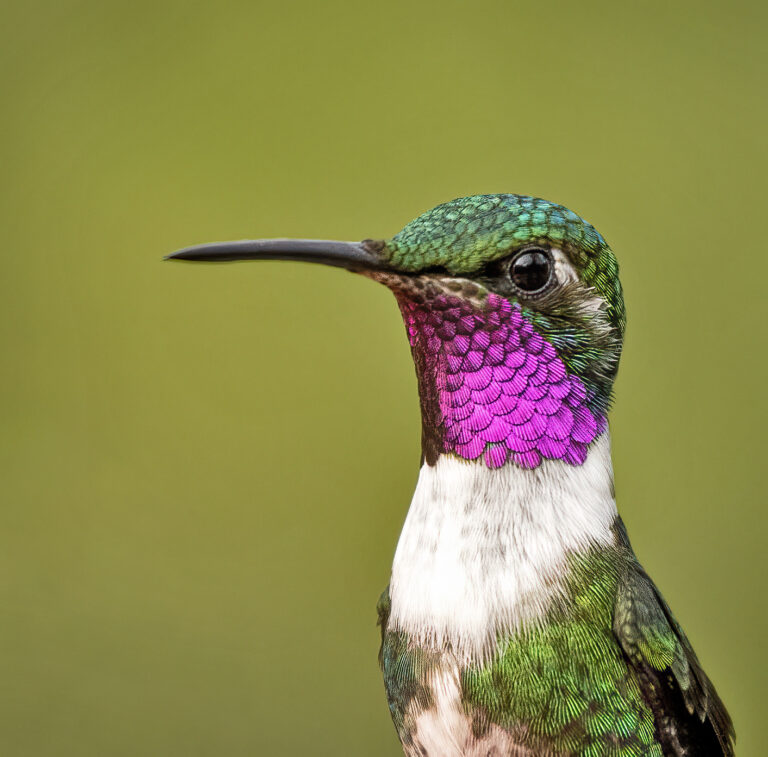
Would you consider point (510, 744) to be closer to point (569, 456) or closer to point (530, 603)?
point (530, 603)

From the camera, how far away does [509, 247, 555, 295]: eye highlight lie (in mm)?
703

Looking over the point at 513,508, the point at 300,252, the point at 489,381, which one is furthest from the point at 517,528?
the point at 300,252

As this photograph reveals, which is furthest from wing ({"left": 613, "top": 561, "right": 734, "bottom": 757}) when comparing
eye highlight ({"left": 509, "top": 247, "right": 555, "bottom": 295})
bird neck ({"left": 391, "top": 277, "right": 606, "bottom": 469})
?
eye highlight ({"left": 509, "top": 247, "right": 555, "bottom": 295})

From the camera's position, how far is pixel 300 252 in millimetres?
711

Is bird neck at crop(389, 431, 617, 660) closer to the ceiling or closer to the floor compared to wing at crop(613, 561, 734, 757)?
closer to the ceiling

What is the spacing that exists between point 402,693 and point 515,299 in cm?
34

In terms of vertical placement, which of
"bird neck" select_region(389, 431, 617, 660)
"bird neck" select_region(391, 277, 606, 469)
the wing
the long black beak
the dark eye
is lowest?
the wing

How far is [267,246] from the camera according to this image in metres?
0.72

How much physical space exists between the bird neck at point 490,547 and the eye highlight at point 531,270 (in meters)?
0.14

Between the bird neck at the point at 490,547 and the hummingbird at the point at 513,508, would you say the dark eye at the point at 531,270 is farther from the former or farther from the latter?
the bird neck at the point at 490,547

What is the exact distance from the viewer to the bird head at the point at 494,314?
0.69 meters

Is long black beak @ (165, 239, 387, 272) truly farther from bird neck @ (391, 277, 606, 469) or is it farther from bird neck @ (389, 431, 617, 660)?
bird neck @ (389, 431, 617, 660)

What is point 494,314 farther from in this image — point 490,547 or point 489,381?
point 490,547

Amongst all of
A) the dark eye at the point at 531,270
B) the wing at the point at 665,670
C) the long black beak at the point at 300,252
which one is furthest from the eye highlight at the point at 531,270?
the wing at the point at 665,670
